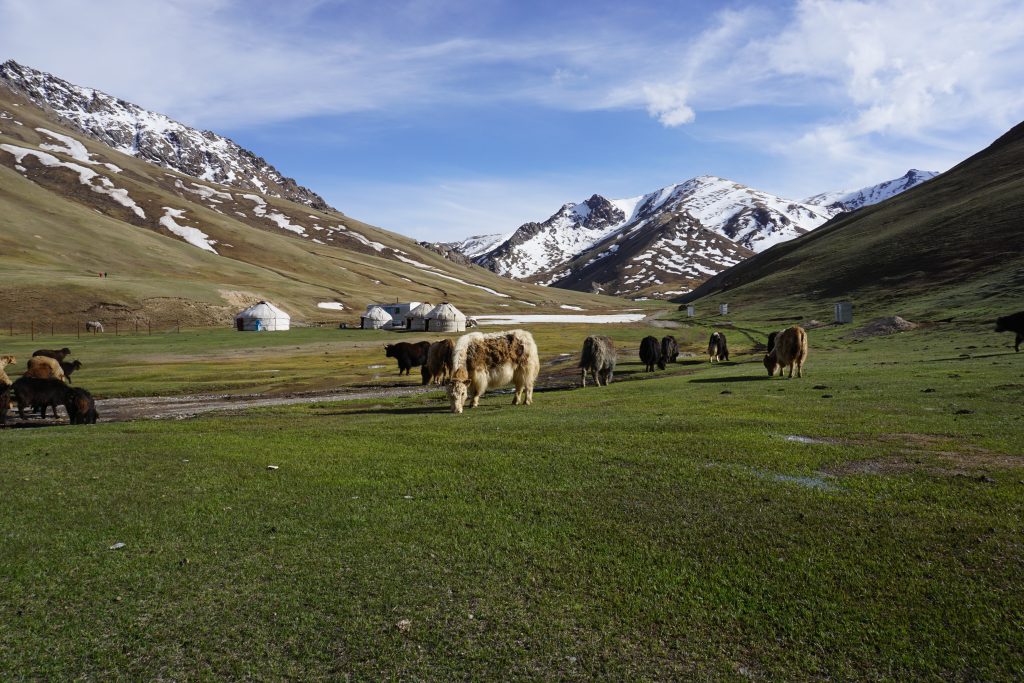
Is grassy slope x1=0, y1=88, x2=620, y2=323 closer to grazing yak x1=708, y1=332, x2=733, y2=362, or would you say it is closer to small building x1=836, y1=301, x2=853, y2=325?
grazing yak x1=708, y1=332, x2=733, y2=362

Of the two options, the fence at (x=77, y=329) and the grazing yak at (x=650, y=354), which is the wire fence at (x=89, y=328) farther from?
the grazing yak at (x=650, y=354)

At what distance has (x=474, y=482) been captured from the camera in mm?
9656

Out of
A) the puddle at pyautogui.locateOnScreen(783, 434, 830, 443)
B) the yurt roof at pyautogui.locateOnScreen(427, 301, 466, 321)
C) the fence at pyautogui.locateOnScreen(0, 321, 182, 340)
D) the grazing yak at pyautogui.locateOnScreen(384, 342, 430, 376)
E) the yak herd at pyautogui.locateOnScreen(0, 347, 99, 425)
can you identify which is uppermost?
the yurt roof at pyautogui.locateOnScreen(427, 301, 466, 321)

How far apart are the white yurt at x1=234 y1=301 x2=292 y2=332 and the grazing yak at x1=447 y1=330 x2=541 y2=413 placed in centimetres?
7744

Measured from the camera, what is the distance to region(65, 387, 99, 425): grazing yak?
837 inches

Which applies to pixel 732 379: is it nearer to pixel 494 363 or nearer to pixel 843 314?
pixel 494 363

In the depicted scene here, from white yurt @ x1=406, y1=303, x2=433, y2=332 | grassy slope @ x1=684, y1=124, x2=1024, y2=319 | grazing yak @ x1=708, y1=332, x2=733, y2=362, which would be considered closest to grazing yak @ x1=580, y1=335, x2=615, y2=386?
grazing yak @ x1=708, y1=332, x2=733, y2=362

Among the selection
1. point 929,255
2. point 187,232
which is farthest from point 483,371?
point 187,232

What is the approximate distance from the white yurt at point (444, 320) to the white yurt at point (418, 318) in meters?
1.52

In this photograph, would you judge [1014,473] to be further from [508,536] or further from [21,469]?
[21,469]

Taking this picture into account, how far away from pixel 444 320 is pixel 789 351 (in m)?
78.2

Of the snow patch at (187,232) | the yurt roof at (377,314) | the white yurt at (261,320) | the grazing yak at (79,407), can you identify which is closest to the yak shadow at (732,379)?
the grazing yak at (79,407)

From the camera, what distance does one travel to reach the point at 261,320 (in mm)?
92750

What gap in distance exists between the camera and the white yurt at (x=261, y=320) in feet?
302
